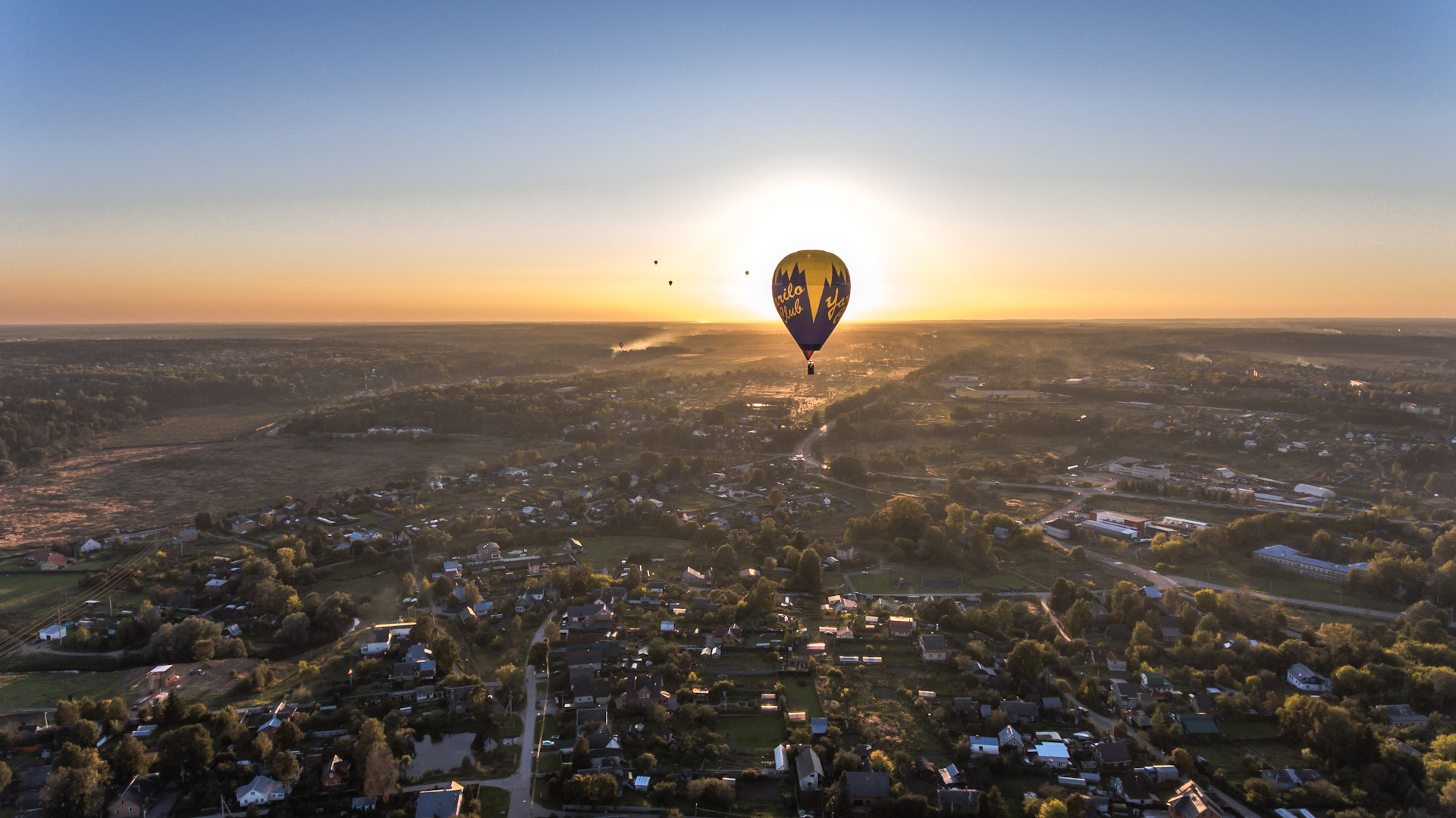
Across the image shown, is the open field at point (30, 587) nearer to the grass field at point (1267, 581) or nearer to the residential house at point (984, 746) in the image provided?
the residential house at point (984, 746)

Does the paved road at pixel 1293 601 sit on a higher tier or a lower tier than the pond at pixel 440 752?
higher

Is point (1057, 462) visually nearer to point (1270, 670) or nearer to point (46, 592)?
point (1270, 670)

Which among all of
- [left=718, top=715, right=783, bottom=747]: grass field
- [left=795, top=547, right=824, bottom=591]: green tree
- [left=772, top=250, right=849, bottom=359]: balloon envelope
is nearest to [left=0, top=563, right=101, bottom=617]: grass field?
[left=718, top=715, right=783, bottom=747]: grass field

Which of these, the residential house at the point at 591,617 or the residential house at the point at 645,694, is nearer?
the residential house at the point at 645,694

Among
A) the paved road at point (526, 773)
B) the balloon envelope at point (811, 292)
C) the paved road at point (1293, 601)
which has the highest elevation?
the balloon envelope at point (811, 292)

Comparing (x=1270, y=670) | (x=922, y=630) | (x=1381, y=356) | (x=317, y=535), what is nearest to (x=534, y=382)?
(x=317, y=535)

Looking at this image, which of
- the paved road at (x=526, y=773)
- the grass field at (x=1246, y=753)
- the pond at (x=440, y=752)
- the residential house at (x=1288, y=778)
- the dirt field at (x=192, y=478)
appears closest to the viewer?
the paved road at (x=526, y=773)

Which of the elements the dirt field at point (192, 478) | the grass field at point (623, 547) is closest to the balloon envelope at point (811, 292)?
the grass field at point (623, 547)
